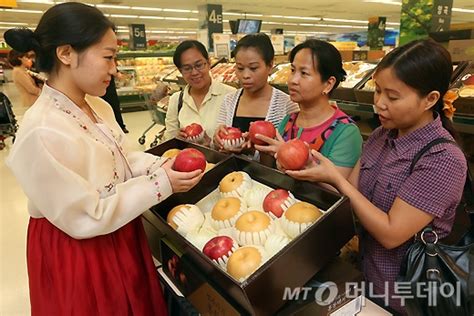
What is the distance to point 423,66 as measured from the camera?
3.66 feet

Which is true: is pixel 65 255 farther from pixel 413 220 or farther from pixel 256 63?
pixel 256 63

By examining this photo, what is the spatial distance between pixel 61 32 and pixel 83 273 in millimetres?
767

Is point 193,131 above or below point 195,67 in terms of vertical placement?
below

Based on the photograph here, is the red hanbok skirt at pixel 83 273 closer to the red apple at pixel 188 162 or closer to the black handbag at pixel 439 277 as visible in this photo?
the red apple at pixel 188 162

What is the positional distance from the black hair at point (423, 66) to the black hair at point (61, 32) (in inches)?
37.4

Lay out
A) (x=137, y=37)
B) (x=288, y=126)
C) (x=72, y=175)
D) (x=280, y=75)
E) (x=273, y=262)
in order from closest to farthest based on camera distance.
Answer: (x=273, y=262) → (x=72, y=175) → (x=288, y=126) → (x=280, y=75) → (x=137, y=37)

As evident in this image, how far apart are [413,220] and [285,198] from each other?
388 mm

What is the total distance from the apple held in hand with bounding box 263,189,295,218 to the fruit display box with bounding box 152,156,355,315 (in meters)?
0.05

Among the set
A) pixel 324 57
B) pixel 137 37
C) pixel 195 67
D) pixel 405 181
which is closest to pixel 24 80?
pixel 195 67

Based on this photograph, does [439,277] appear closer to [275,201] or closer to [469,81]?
[275,201]

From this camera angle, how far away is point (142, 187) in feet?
3.73

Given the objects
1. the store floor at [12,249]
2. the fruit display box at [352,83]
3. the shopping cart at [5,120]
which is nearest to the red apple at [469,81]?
the fruit display box at [352,83]

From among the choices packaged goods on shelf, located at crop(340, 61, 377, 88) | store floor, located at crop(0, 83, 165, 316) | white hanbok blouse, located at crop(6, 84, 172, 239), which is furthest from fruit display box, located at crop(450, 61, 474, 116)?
store floor, located at crop(0, 83, 165, 316)

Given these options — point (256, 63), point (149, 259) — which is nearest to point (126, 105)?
point (256, 63)
